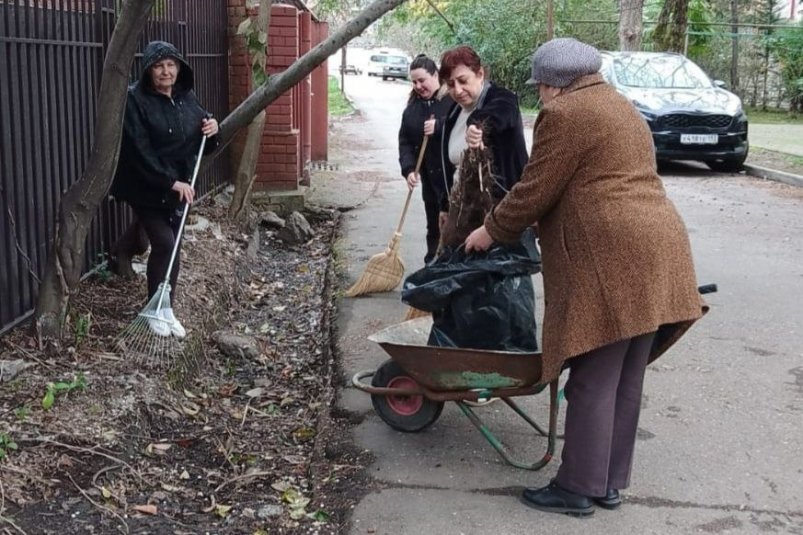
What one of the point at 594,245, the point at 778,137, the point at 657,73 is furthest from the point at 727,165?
the point at 594,245

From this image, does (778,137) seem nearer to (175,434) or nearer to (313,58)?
(313,58)

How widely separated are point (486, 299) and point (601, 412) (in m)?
0.74

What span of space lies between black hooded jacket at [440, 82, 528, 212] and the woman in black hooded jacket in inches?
67.9

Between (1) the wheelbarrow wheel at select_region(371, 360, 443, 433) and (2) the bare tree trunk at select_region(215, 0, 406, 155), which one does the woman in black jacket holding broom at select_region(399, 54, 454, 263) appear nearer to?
(2) the bare tree trunk at select_region(215, 0, 406, 155)

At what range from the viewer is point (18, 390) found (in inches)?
171

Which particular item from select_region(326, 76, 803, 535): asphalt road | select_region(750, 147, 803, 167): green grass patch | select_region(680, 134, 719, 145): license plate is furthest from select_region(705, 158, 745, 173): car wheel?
select_region(326, 76, 803, 535): asphalt road

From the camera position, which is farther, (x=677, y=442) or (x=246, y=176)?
(x=246, y=176)

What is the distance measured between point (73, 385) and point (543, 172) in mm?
2411

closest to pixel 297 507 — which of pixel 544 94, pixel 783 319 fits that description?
pixel 544 94

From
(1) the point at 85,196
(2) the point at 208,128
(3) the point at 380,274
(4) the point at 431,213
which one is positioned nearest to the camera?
(1) the point at 85,196

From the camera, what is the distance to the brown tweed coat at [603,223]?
342 cm

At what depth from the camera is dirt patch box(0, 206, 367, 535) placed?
368 cm

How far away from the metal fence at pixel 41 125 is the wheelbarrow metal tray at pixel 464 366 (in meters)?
2.20

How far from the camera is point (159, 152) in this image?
5.48 meters
